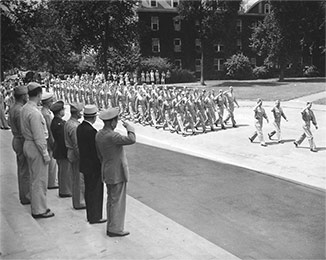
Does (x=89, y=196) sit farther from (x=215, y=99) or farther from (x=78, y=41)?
(x=78, y=41)

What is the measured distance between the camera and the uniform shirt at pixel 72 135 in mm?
7082

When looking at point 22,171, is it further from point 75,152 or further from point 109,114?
point 109,114

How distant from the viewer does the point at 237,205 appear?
7984mm

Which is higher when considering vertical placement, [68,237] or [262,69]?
[262,69]

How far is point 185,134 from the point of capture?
16750mm

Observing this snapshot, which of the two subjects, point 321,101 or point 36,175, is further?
point 321,101

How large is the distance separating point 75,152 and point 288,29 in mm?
40336

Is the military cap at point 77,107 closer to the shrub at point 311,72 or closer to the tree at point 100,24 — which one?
the tree at point 100,24

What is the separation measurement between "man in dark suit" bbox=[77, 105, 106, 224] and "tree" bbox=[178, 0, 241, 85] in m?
38.2

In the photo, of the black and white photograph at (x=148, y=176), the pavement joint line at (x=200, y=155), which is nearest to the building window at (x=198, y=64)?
the black and white photograph at (x=148, y=176)

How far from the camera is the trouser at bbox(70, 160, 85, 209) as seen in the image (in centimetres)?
721

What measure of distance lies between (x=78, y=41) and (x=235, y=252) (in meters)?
42.9

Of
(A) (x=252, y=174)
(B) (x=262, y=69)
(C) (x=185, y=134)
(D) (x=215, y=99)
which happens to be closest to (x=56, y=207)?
(A) (x=252, y=174)

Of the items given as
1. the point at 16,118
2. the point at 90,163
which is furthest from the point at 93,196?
the point at 16,118
